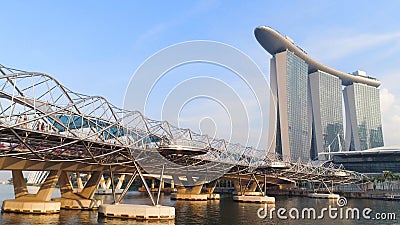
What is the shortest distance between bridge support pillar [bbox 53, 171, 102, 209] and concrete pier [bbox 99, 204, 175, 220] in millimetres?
12537

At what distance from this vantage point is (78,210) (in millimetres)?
61688

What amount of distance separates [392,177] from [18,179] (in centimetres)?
12173

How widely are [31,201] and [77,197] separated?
10115mm

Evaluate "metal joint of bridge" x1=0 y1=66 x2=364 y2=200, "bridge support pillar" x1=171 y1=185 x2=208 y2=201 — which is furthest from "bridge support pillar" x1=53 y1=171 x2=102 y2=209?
"bridge support pillar" x1=171 y1=185 x2=208 y2=201

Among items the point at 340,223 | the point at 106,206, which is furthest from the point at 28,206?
the point at 340,223

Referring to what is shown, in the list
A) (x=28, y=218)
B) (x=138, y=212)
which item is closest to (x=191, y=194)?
(x=138, y=212)

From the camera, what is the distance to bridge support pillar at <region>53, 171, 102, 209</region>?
209 feet

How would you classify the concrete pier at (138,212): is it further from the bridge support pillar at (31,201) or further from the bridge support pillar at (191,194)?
the bridge support pillar at (191,194)

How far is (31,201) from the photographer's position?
56.1 m

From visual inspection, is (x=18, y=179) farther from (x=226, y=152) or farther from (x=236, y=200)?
(x=236, y=200)

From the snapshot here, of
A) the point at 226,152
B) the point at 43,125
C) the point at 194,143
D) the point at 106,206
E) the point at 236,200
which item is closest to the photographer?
the point at 43,125

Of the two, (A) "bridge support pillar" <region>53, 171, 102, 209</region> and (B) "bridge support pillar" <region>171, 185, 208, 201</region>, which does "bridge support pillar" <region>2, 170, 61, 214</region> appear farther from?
(B) "bridge support pillar" <region>171, 185, 208, 201</region>

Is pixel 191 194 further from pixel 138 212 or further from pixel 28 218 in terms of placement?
pixel 28 218

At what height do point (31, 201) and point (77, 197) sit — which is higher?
point (77, 197)
